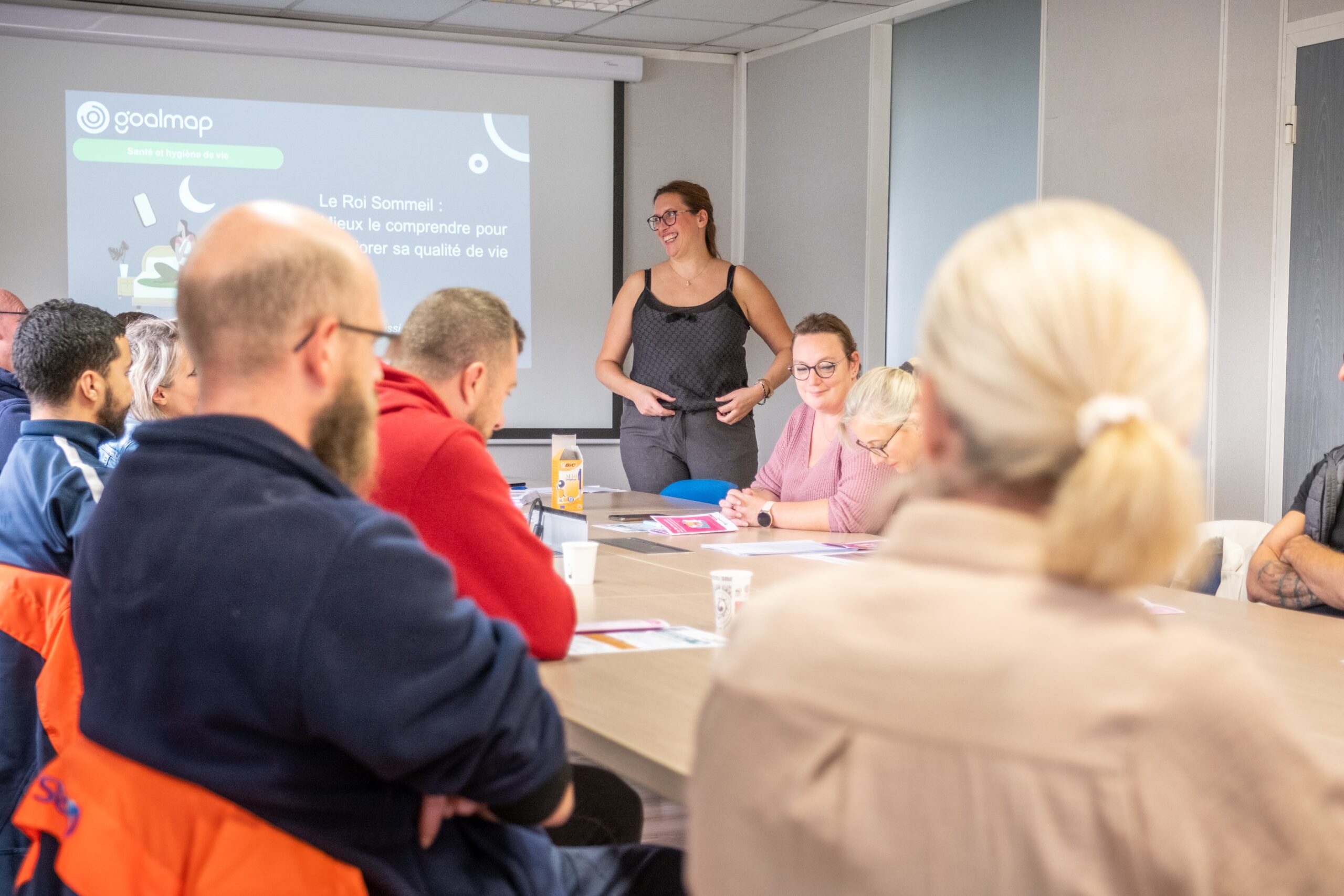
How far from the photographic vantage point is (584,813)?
1989mm

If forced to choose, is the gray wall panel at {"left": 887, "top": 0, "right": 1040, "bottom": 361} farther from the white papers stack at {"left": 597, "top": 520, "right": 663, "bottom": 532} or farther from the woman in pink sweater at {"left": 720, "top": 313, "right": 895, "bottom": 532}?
the white papers stack at {"left": 597, "top": 520, "right": 663, "bottom": 532}

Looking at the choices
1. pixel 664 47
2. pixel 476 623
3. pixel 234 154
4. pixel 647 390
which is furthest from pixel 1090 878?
pixel 664 47

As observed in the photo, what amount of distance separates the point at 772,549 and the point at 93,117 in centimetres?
461

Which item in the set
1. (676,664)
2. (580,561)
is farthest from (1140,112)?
(676,664)

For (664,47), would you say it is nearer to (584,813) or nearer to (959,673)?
(584,813)

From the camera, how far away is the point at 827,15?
6223mm

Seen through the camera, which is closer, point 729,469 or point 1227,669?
point 1227,669

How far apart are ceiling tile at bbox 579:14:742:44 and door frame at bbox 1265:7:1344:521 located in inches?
113

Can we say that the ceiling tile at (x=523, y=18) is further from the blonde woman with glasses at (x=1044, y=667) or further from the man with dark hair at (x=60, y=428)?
the blonde woman with glasses at (x=1044, y=667)

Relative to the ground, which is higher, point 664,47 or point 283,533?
point 664,47

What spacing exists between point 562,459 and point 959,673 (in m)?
3.09

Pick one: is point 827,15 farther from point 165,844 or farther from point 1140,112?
point 165,844

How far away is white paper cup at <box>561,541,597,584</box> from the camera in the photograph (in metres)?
2.51

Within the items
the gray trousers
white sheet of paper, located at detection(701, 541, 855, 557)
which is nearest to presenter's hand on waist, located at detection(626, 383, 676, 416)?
the gray trousers
